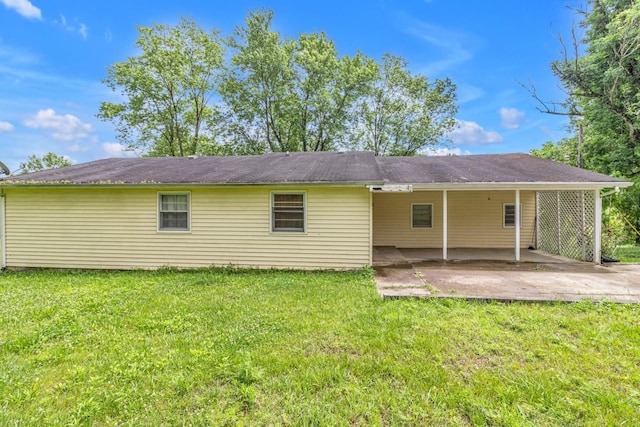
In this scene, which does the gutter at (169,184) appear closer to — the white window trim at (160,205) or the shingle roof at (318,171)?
the shingle roof at (318,171)

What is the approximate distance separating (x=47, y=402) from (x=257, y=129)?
759 inches

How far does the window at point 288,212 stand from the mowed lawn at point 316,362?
108 inches

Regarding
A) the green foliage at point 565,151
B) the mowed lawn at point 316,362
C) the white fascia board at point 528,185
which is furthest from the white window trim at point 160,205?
the green foliage at point 565,151

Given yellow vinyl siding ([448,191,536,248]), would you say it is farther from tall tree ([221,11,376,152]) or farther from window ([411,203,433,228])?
tall tree ([221,11,376,152])

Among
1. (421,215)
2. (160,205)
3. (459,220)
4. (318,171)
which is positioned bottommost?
(459,220)

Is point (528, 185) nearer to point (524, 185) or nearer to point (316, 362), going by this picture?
point (524, 185)

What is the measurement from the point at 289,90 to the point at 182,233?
14767 millimetres

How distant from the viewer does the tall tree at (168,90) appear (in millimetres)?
19281

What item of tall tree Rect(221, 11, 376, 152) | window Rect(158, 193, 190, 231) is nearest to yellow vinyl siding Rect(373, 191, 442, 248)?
window Rect(158, 193, 190, 231)

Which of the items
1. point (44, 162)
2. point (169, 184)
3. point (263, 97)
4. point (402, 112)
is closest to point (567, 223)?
point (169, 184)

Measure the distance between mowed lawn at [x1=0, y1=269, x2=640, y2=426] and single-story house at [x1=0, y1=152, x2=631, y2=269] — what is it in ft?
8.38

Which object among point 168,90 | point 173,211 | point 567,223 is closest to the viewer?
point 173,211

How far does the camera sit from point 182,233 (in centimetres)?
789

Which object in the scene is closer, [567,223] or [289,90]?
[567,223]
